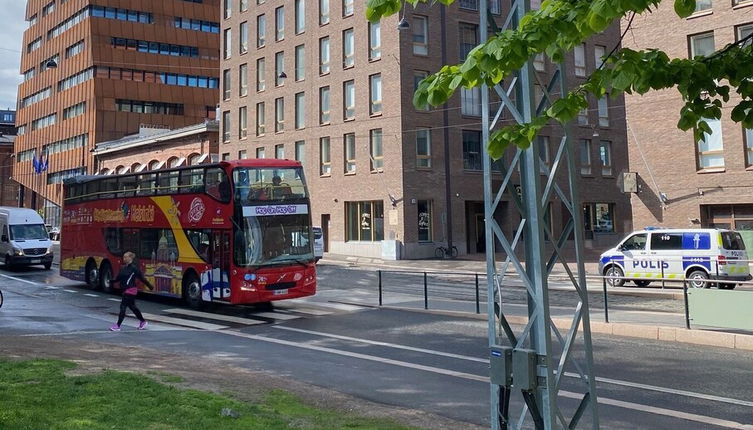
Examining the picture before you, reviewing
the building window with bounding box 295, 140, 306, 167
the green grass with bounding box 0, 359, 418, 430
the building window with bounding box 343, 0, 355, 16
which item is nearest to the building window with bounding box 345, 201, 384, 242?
the building window with bounding box 295, 140, 306, 167

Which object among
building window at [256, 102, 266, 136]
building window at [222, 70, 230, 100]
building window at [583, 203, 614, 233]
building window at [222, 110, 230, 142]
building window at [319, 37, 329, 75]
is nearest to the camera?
building window at [319, 37, 329, 75]

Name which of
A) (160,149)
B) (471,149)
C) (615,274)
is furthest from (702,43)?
(160,149)

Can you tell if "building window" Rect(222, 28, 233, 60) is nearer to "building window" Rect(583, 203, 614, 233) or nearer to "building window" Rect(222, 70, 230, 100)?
"building window" Rect(222, 70, 230, 100)

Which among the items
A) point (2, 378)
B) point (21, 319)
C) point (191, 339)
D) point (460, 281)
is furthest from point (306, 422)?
point (460, 281)

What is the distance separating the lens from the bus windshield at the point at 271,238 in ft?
50.7

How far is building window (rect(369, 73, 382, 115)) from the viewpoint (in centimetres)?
3822

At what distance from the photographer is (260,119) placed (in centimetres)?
4731

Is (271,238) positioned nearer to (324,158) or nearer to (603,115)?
(324,158)

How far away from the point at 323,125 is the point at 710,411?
36.3 meters

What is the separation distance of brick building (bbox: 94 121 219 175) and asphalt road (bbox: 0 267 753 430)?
34.8 meters

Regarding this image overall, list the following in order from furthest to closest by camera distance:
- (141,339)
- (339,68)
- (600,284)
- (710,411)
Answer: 1. (339,68)
2. (600,284)
3. (141,339)
4. (710,411)

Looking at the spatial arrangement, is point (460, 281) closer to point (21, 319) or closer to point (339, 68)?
point (21, 319)

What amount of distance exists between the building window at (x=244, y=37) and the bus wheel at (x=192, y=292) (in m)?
35.7

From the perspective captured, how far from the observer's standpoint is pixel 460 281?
24.3 m
